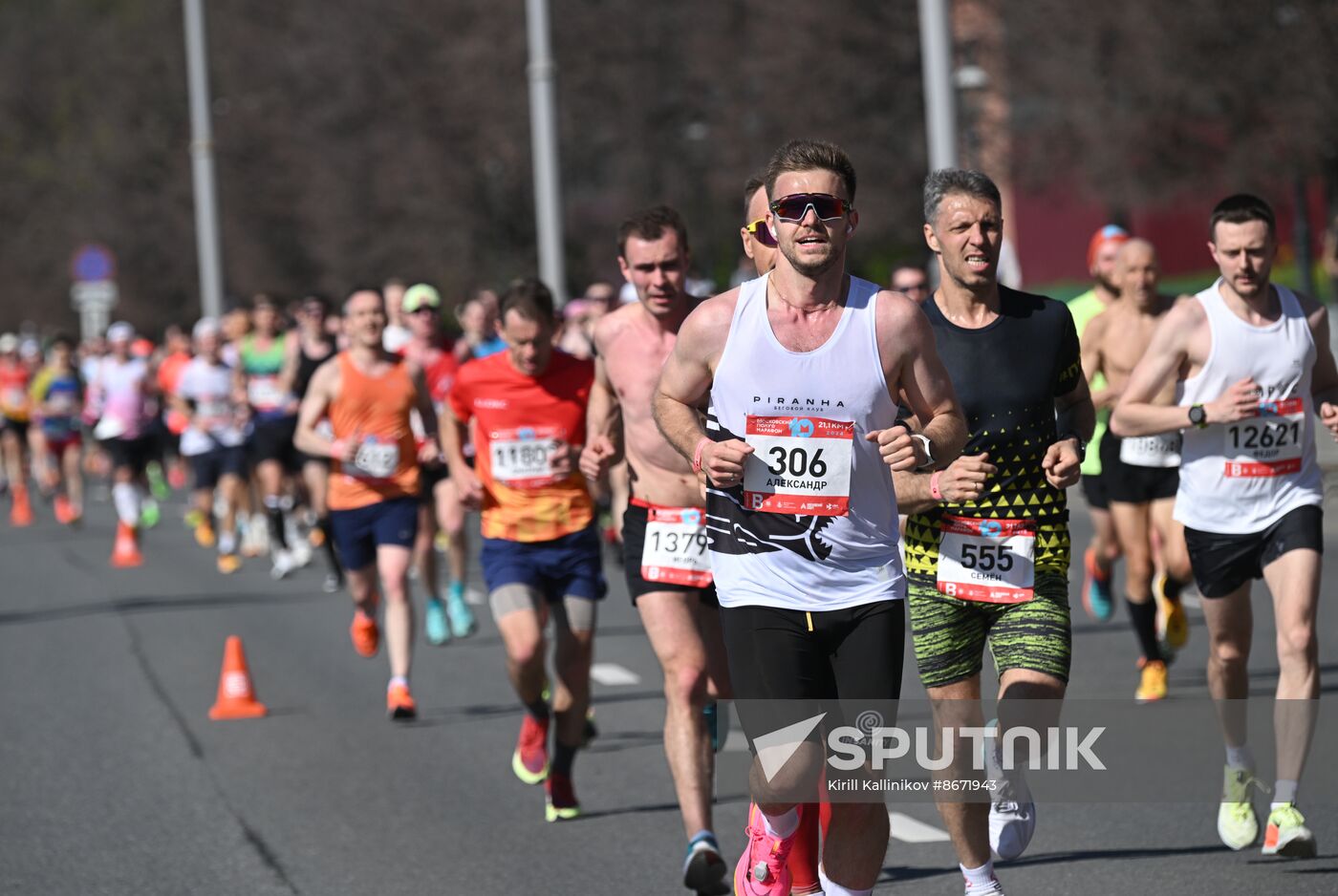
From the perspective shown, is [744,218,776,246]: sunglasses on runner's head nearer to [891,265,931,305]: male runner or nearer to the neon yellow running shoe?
the neon yellow running shoe

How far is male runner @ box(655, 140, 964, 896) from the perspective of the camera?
5148 mm

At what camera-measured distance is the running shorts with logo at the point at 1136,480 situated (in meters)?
10.0

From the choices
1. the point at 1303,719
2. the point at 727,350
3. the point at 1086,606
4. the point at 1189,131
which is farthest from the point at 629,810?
the point at 1189,131

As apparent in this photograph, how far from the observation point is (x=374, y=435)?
10.8 metres

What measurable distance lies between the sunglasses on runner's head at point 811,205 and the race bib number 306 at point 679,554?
1998 mm

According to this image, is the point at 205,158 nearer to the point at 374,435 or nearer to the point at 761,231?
the point at 374,435

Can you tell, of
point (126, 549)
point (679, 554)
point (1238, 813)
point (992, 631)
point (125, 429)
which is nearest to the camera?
point (992, 631)

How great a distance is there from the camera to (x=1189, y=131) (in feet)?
116

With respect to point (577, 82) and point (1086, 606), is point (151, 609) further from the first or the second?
point (577, 82)

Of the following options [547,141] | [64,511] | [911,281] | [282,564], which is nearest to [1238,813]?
[911,281]

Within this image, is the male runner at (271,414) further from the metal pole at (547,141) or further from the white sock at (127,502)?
the metal pole at (547,141)

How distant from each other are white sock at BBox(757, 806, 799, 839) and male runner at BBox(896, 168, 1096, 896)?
581mm

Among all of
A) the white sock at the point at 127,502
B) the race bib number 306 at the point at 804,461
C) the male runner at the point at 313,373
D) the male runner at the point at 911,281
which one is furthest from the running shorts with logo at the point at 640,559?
the white sock at the point at 127,502

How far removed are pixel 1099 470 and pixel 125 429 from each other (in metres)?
12.5
